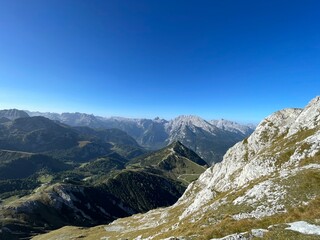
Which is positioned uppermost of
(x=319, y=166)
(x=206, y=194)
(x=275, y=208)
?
(x=319, y=166)

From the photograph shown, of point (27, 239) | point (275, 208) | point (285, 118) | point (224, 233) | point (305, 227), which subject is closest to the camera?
point (305, 227)

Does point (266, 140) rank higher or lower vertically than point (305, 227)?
higher

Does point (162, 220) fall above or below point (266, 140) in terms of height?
below

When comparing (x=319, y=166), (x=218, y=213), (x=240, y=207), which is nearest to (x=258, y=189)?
(x=240, y=207)

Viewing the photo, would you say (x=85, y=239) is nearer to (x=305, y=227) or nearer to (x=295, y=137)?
(x=295, y=137)

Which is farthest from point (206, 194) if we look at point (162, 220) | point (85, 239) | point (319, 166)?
point (85, 239)

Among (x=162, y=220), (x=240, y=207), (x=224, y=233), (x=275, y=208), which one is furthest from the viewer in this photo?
(x=162, y=220)

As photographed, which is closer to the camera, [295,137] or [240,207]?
[240,207]

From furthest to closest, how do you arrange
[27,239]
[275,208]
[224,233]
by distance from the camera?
[27,239], [275,208], [224,233]

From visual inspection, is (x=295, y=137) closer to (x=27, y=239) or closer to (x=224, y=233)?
(x=224, y=233)
